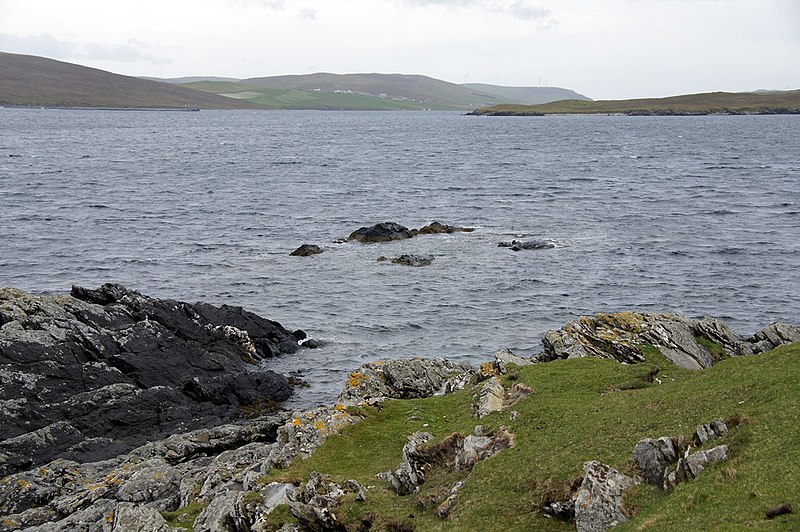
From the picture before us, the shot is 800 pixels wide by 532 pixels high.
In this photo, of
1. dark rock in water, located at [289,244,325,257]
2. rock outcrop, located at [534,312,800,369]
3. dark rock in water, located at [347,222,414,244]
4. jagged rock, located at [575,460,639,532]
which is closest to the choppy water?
dark rock in water, located at [289,244,325,257]

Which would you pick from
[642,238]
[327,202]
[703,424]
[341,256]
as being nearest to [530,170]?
[327,202]

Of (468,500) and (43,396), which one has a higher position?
(468,500)

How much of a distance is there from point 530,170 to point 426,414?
124367 mm

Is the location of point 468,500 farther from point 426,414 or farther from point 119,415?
point 119,415

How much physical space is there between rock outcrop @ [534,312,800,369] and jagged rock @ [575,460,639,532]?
53.8ft

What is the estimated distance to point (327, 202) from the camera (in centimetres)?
11138

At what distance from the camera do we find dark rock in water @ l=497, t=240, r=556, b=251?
77.9 meters

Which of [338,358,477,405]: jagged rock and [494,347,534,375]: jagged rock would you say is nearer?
[494,347,534,375]: jagged rock

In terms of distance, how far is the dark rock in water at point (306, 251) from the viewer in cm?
7600

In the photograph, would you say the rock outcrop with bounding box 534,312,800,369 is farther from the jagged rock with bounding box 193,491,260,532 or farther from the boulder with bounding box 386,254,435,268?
the boulder with bounding box 386,254,435,268

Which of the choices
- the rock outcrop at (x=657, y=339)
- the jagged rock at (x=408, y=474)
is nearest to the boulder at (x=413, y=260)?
the rock outcrop at (x=657, y=339)

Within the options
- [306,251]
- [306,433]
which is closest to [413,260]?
[306,251]

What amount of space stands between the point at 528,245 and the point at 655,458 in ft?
191

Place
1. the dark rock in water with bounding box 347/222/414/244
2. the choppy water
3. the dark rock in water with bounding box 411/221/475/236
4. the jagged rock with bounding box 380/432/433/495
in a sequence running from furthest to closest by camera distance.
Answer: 1. the dark rock in water with bounding box 411/221/475/236
2. the dark rock in water with bounding box 347/222/414/244
3. the choppy water
4. the jagged rock with bounding box 380/432/433/495
